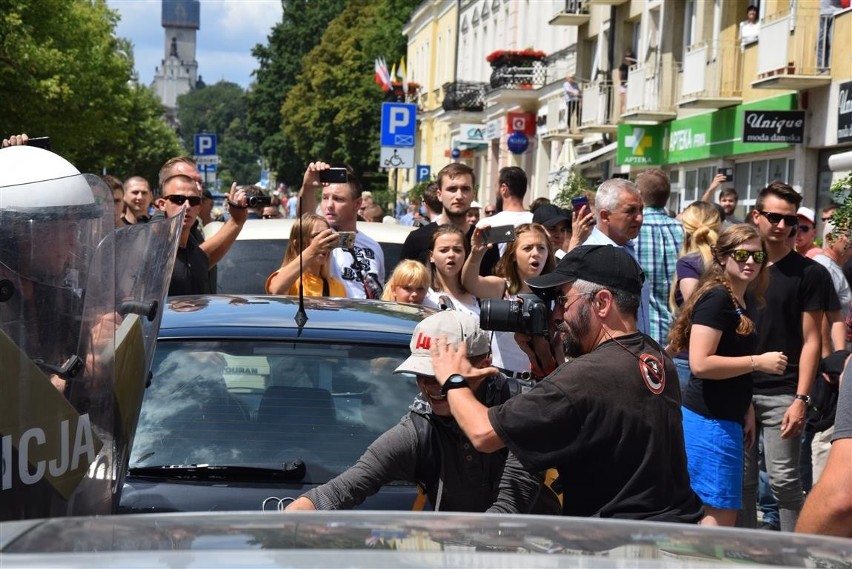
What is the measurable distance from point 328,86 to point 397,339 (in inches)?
2736

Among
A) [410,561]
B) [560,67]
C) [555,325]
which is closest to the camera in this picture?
[410,561]

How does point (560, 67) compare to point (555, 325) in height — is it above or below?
above

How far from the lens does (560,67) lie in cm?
4041

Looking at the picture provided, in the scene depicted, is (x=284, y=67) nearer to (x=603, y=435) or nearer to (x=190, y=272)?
(x=190, y=272)

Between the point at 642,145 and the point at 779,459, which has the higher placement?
the point at 642,145

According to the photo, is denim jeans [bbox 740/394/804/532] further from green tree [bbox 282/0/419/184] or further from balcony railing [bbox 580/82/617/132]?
green tree [bbox 282/0/419/184]

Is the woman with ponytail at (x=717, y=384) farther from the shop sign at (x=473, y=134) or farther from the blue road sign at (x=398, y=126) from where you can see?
the shop sign at (x=473, y=134)

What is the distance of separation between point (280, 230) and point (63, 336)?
6703mm

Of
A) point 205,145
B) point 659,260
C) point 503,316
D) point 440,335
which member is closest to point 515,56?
point 205,145

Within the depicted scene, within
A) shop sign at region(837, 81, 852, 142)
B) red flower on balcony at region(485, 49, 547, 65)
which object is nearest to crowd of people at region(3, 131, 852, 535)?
shop sign at region(837, 81, 852, 142)

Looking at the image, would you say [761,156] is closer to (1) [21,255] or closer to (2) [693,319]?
(2) [693,319]

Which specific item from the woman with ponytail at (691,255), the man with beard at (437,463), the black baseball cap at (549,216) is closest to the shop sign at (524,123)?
the black baseball cap at (549,216)

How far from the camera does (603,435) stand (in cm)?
363

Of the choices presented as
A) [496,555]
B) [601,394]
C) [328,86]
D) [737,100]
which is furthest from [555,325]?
[328,86]
